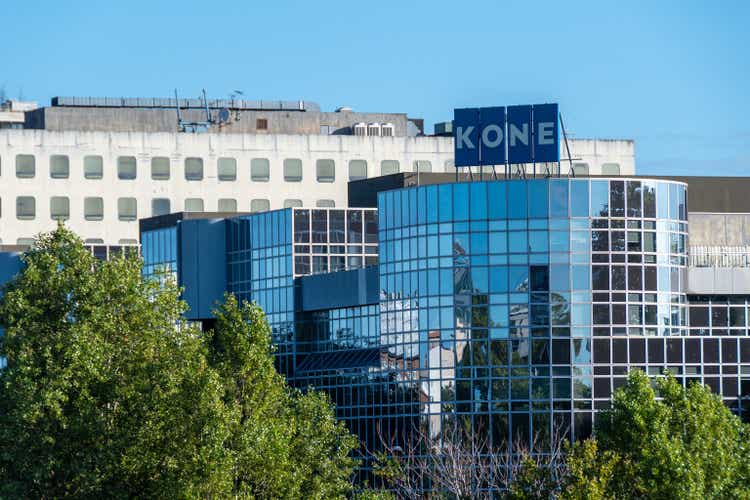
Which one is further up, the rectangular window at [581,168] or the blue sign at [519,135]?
the rectangular window at [581,168]

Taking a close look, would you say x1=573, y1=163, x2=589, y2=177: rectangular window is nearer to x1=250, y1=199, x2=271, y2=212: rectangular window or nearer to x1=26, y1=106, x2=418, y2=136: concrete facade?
x1=26, y1=106, x2=418, y2=136: concrete facade

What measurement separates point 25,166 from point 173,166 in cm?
1142

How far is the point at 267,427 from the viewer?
99438mm

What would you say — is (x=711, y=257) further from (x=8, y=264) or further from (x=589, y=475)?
(x=8, y=264)

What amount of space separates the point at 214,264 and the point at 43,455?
38.9 m

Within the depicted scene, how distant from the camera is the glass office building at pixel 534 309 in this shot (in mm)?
110812

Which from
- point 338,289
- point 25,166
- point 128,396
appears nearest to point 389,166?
point 25,166

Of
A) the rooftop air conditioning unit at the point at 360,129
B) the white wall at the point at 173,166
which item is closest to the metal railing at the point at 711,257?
the white wall at the point at 173,166

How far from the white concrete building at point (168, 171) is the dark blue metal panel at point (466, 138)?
5477 centimetres

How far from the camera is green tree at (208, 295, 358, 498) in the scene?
323 ft

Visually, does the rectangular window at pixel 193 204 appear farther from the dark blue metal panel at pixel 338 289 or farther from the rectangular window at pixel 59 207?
the dark blue metal panel at pixel 338 289

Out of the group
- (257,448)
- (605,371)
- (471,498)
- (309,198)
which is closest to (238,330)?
(257,448)

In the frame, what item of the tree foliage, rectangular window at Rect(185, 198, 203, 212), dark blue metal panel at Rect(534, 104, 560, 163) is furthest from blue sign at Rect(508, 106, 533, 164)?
rectangular window at Rect(185, 198, 203, 212)

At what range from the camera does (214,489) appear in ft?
311
